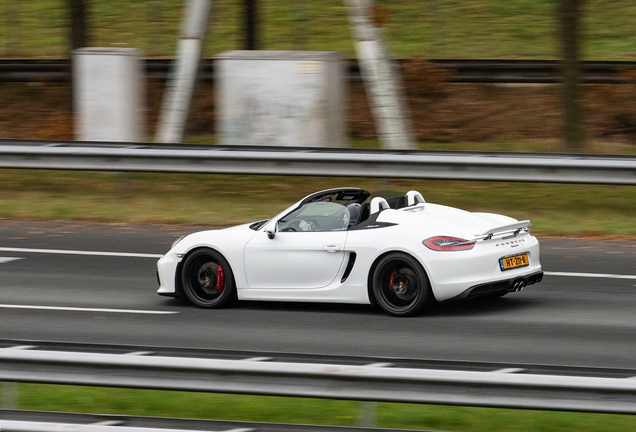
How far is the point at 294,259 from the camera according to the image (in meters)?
9.20

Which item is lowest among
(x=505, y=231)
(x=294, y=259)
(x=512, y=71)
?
(x=294, y=259)

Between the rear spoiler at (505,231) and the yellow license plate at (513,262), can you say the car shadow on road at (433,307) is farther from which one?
the rear spoiler at (505,231)

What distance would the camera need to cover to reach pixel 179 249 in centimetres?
971

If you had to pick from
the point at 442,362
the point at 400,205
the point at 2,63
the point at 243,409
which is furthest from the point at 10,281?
the point at 2,63

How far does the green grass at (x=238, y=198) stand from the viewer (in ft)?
44.8

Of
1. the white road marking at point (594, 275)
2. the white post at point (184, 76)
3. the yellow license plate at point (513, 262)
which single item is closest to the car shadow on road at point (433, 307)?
the yellow license plate at point (513, 262)

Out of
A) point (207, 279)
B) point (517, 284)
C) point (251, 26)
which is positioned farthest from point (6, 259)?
point (251, 26)

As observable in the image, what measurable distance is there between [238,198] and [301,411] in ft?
29.5

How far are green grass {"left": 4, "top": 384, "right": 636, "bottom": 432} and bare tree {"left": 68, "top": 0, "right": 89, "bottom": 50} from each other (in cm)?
1550

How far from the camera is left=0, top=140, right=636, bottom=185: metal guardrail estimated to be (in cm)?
1272

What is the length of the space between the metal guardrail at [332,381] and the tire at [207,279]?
418 cm

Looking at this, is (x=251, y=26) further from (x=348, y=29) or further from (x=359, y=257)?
(x=359, y=257)

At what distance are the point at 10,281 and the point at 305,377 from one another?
6.62m

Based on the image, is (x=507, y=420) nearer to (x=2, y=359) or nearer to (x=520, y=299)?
(x=2, y=359)
